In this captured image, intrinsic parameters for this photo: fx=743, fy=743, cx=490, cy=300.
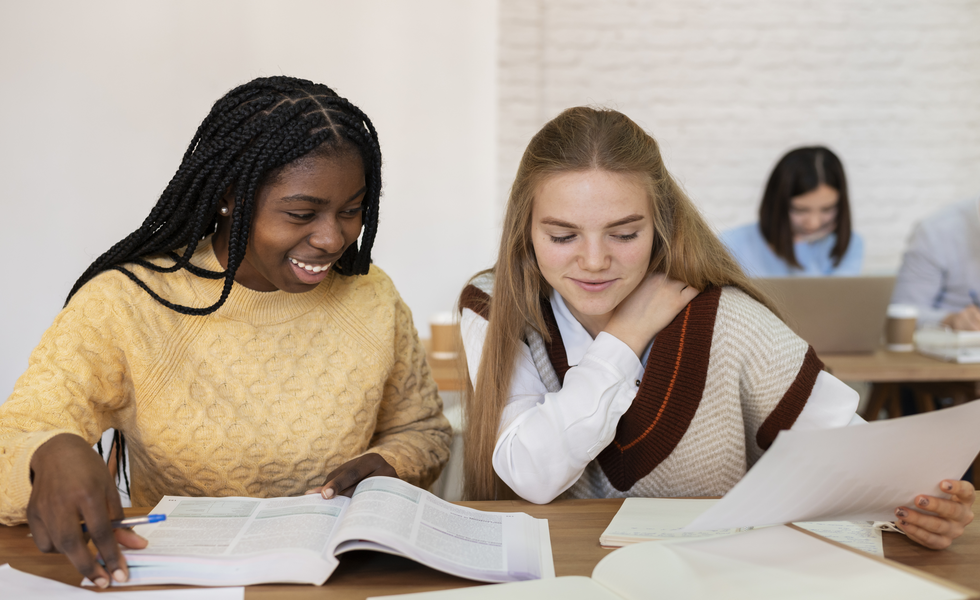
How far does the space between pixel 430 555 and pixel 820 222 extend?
254cm

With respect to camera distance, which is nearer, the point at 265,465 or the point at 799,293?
the point at 265,465

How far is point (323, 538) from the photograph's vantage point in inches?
30.7

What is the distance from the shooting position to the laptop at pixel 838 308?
6.43ft

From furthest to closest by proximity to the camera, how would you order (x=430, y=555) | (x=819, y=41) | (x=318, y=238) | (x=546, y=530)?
1. (x=819, y=41)
2. (x=318, y=238)
3. (x=546, y=530)
4. (x=430, y=555)

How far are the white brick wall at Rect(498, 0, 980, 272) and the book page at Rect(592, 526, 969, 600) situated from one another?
2.57 meters

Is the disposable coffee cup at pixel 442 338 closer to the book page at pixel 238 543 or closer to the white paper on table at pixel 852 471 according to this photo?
the book page at pixel 238 543

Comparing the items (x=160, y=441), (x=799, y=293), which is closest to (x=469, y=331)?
(x=160, y=441)

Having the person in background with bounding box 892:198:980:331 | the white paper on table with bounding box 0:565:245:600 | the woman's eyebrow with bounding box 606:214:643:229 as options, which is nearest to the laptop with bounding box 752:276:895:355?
the person in background with bounding box 892:198:980:331

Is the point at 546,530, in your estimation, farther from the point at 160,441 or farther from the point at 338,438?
the point at 160,441

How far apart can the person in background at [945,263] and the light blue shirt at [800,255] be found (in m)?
0.22

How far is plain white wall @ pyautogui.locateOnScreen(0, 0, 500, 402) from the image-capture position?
2.18 m

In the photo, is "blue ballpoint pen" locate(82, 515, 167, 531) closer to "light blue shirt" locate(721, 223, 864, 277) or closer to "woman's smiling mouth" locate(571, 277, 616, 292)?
"woman's smiling mouth" locate(571, 277, 616, 292)

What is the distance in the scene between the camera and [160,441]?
41.5 inches

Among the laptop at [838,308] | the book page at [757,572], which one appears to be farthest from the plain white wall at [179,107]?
the book page at [757,572]
